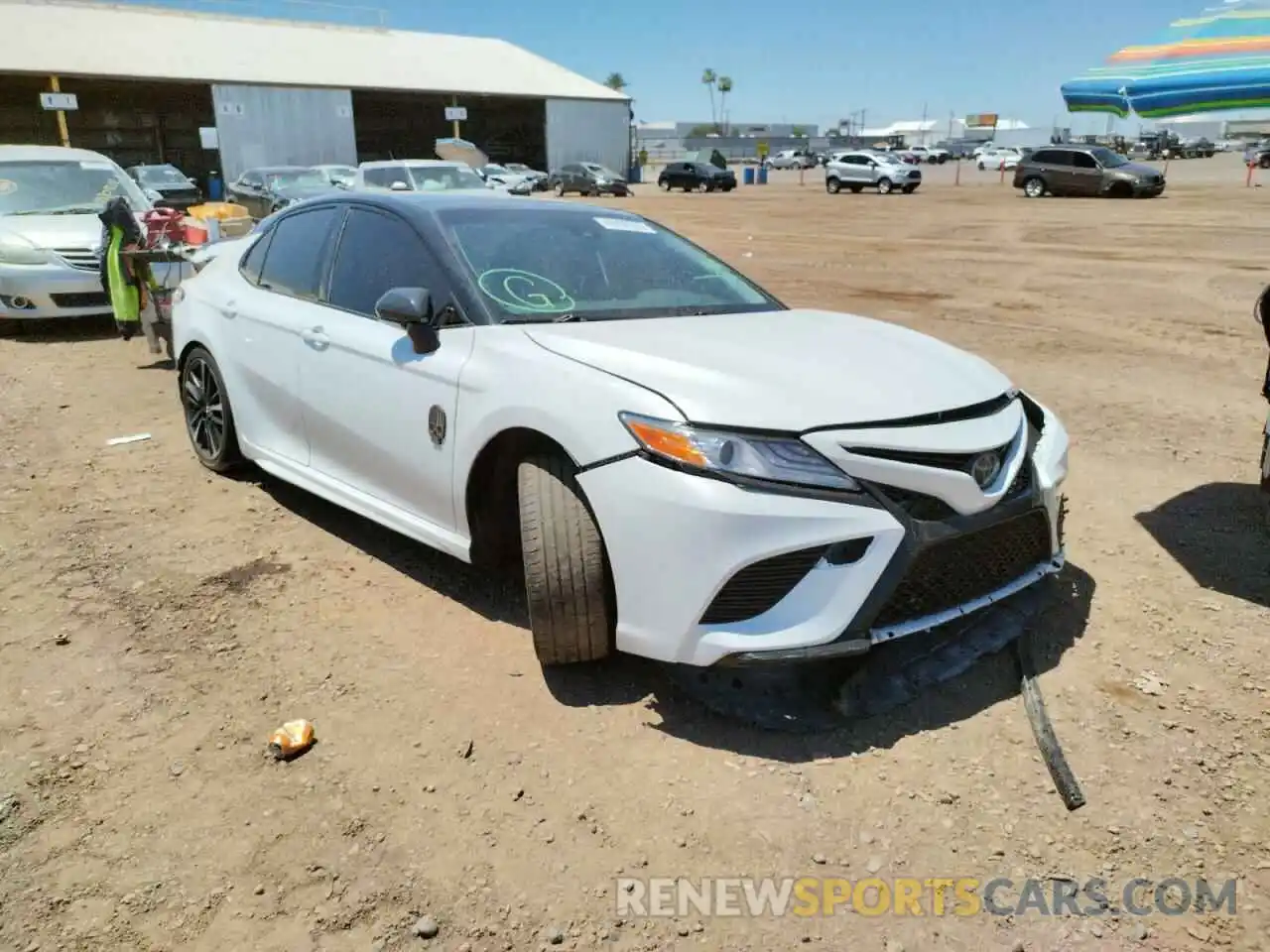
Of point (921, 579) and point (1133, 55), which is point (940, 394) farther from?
point (1133, 55)

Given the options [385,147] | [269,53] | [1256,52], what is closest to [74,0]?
[269,53]

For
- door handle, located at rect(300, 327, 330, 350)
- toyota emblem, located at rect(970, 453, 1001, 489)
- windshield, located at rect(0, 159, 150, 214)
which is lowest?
toyota emblem, located at rect(970, 453, 1001, 489)

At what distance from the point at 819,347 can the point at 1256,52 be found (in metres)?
2.81

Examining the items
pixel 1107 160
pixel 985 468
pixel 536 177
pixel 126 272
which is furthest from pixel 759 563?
pixel 536 177

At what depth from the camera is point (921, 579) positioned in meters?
2.72

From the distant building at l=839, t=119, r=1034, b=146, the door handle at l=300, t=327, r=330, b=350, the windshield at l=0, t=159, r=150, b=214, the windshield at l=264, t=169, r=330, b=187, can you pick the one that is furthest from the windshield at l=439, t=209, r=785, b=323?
the distant building at l=839, t=119, r=1034, b=146

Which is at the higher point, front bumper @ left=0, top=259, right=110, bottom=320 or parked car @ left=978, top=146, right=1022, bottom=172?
parked car @ left=978, top=146, right=1022, bottom=172

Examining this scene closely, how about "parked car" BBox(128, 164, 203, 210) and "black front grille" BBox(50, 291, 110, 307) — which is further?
"parked car" BBox(128, 164, 203, 210)

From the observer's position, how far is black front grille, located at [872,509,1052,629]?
2701mm

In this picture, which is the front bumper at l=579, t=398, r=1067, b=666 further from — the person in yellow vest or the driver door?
the person in yellow vest

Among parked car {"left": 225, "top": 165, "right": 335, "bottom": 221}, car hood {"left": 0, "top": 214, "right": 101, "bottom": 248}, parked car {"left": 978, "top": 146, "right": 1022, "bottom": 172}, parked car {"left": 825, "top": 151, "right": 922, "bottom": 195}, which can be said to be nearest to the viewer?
car hood {"left": 0, "top": 214, "right": 101, "bottom": 248}

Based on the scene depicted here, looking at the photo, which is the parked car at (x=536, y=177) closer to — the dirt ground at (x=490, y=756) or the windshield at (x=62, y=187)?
the windshield at (x=62, y=187)

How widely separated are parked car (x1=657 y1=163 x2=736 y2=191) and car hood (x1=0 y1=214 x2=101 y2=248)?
35.3 m

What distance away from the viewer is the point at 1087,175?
28672 millimetres
